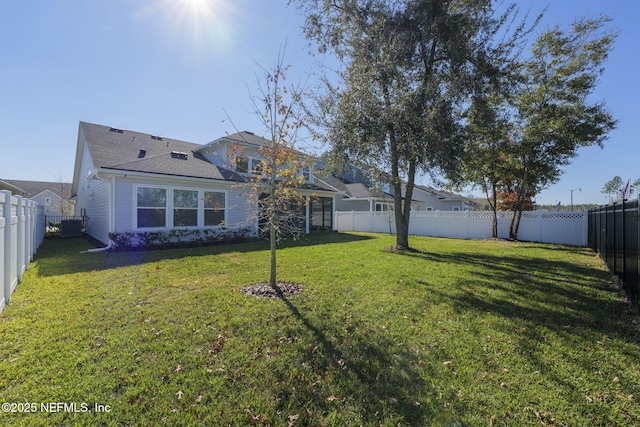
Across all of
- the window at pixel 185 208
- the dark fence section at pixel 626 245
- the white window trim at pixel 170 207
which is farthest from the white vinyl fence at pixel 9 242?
the dark fence section at pixel 626 245

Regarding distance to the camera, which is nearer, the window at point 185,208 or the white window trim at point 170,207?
the white window trim at point 170,207

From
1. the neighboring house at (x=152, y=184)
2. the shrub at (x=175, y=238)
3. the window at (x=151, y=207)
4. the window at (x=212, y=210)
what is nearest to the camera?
the shrub at (x=175, y=238)

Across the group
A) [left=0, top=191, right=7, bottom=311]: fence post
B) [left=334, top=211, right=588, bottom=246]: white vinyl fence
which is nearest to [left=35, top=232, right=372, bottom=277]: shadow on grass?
[left=0, top=191, right=7, bottom=311]: fence post

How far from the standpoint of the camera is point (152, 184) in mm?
11023

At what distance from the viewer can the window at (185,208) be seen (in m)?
11.6

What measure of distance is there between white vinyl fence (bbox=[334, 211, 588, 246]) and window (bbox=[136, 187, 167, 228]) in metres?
12.1

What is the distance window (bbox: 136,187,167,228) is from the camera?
10.8 metres

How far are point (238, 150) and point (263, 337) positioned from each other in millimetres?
3362

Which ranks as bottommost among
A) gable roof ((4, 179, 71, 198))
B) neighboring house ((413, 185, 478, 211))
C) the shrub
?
the shrub

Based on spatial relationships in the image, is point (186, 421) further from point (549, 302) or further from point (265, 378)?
point (549, 302)

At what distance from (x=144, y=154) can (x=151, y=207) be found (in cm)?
396

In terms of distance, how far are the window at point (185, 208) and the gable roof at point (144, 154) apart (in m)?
0.89

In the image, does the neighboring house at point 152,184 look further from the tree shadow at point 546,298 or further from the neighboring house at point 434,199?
the neighboring house at point 434,199

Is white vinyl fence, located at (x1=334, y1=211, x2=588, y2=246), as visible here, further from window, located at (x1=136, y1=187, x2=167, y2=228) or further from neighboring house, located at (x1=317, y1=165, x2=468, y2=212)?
window, located at (x1=136, y1=187, x2=167, y2=228)
